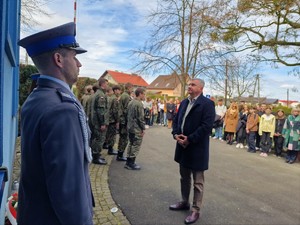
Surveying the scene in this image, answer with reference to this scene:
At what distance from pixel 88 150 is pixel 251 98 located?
134ft

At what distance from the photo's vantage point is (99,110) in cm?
708

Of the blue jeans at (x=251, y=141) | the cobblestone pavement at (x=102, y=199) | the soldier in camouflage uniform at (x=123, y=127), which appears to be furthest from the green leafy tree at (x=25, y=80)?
the blue jeans at (x=251, y=141)

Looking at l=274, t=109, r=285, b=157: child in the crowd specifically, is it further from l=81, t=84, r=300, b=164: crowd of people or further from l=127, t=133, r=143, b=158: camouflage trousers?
l=127, t=133, r=143, b=158: camouflage trousers

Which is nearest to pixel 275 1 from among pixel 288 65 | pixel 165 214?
pixel 288 65

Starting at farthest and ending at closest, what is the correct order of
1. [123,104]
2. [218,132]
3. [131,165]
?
[218,132] < [123,104] < [131,165]

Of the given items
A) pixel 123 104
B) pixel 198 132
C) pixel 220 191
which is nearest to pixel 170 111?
pixel 123 104

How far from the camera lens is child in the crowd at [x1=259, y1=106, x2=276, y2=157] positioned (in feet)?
35.3

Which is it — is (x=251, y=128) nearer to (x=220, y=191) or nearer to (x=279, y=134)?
(x=279, y=134)

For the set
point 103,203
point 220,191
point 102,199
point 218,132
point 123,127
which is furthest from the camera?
point 218,132

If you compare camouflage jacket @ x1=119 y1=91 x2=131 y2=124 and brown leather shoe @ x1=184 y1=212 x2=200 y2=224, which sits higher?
camouflage jacket @ x1=119 y1=91 x2=131 y2=124

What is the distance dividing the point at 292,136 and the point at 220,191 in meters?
5.13

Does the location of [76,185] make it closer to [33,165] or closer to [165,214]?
[33,165]

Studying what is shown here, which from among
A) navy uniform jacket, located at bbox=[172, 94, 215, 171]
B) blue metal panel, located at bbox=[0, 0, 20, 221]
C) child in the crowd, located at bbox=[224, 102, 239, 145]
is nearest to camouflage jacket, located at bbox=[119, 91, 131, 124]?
blue metal panel, located at bbox=[0, 0, 20, 221]

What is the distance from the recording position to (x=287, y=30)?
34.4 ft
